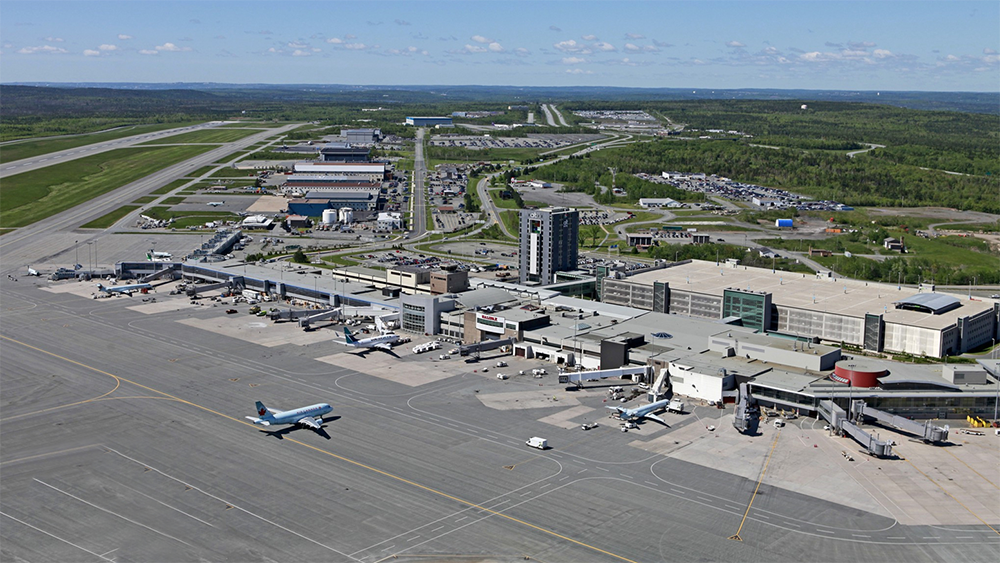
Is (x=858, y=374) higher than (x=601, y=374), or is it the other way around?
(x=858, y=374)

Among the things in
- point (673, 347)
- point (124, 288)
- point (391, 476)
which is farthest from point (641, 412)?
point (124, 288)

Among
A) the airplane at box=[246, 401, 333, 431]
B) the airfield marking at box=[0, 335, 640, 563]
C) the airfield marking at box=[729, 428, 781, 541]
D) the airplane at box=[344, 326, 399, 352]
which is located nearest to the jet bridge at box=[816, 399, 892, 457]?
the airfield marking at box=[729, 428, 781, 541]

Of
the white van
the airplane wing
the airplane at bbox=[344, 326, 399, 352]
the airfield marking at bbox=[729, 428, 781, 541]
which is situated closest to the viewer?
the airfield marking at bbox=[729, 428, 781, 541]

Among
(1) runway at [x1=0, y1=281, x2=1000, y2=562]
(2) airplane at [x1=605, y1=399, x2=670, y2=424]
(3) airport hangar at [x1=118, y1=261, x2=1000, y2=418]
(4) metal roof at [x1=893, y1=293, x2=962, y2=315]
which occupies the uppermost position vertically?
(4) metal roof at [x1=893, y1=293, x2=962, y2=315]

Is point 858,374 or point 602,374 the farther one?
point 602,374

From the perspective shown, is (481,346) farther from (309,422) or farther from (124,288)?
(124,288)

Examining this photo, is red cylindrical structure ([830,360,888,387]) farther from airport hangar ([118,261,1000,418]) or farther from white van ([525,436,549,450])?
white van ([525,436,549,450])

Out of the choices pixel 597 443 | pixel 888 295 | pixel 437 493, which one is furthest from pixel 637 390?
pixel 888 295
